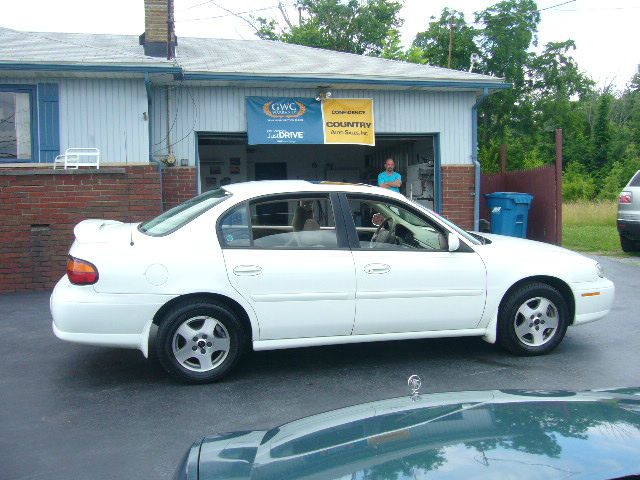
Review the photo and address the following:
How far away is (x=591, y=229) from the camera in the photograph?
20688 mm

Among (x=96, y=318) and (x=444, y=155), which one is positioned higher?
(x=444, y=155)

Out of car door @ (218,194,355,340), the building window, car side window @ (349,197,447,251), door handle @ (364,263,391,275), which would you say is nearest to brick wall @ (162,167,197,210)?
the building window

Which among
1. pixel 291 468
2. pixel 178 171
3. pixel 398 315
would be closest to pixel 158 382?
pixel 398 315

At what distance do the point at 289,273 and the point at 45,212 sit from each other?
5885 mm

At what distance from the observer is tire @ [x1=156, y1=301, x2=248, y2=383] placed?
5223 millimetres

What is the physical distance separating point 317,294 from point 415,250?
96cm

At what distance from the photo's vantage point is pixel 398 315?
561 cm

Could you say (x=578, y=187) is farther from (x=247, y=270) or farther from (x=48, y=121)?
(x=247, y=270)

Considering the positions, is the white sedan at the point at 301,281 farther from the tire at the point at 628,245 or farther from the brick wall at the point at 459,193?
the tire at the point at 628,245

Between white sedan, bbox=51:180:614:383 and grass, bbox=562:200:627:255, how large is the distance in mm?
9196

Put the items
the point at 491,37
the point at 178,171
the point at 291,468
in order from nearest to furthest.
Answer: the point at 291,468, the point at 178,171, the point at 491,37

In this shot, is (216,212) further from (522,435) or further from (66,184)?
(66,184)

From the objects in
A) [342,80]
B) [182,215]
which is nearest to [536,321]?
[182,215]

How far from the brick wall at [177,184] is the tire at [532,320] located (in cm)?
674
